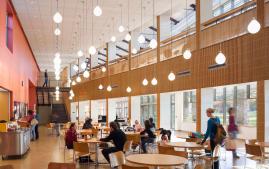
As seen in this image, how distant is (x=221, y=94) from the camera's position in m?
18.2

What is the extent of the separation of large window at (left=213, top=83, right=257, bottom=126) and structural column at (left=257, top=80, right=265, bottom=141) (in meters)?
5.88

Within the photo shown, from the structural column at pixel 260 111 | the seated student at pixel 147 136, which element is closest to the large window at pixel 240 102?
the structural column at pixel 260 111

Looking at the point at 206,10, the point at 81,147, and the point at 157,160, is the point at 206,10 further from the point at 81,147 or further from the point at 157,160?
the point at 157,160

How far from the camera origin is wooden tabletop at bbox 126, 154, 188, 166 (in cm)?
532

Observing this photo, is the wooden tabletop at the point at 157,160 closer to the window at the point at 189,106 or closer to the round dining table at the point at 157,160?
the round dining table at the point at 157,160

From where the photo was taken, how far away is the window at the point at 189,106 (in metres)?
20.2

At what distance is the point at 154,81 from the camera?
38.9 feet

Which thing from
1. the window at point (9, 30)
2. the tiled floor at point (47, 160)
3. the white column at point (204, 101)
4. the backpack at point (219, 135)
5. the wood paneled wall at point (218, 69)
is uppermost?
the window at point (9, 30)

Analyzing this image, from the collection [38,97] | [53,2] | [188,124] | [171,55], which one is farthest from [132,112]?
[38,97]

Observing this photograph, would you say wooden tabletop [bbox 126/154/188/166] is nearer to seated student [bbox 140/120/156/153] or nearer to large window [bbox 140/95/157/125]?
seated student [bbox 140/120/156/153]

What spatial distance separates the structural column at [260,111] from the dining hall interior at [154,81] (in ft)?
0.09

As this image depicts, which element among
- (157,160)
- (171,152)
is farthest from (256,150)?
(157,160)

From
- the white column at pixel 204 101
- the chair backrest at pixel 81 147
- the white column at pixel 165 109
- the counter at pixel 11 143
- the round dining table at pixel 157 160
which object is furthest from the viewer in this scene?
the white column at pixel 165 109

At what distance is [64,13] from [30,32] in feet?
14.9
